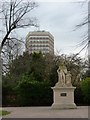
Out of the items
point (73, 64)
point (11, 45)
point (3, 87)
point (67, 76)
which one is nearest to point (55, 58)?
point (73, 64)

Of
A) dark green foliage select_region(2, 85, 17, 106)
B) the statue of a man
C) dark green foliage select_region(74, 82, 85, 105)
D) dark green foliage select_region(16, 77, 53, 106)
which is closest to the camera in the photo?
the statue of a man

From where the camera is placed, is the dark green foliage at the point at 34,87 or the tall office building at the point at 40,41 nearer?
the dark green foliage at the point at 34,87

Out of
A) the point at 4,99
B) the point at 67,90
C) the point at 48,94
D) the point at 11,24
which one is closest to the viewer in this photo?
the point at 11,24

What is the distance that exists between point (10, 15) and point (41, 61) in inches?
593

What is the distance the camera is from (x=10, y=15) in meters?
31.0

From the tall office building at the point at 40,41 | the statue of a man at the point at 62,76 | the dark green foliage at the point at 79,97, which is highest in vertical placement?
the tall office building at the point at 40,41

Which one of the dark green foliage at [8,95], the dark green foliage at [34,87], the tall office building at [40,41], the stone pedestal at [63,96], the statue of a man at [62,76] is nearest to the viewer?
the stone pedestal at [63,96]

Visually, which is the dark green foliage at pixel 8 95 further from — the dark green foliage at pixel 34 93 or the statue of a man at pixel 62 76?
the statue of a man at pixel 62 76

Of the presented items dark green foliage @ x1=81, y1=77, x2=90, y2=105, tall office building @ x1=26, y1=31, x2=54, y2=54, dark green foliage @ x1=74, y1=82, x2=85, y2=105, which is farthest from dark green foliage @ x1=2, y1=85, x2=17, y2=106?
tall office building @ x1=26, y1=31, x2=54, y2=54

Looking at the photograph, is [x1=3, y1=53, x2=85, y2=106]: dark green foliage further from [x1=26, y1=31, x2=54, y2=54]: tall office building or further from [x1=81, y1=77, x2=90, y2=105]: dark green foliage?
[x1=26, y1=31, x2=54, y2=54]: tall office building

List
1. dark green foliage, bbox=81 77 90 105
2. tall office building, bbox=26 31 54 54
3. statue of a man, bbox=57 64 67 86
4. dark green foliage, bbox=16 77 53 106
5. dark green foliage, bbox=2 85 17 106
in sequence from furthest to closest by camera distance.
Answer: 1. tall office building, bbox=26 31 54 54
2. dark green foliage, bbox=2 85 17 106
3. dark green foliage, bbox=16 77 53 106
4. dark green foliage, bbox=81 77 90 105
5. statue of a man, bbox=57 64 67 86

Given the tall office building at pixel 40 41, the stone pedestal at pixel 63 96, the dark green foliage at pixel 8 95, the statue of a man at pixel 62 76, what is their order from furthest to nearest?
the tall office building at pixel 40 41 → the dark green foliage at pixel 8 95 → the statue of a man at pixel 62 76 → the stone pedestal at pixel 63 96

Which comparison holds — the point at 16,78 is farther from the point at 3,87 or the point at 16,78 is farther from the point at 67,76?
the point at 67,76

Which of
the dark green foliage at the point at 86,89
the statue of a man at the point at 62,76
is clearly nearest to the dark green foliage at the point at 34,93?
the dark green foliage at the point at 86,89
